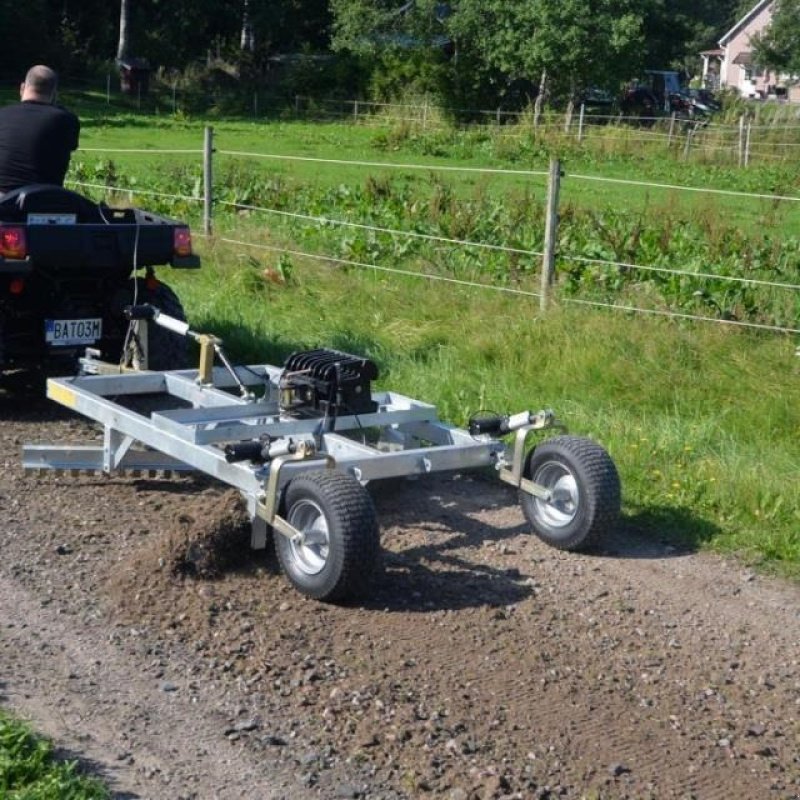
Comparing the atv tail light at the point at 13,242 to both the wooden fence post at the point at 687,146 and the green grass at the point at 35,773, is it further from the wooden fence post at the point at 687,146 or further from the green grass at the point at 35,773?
the wooden fence post at the point at 687,146

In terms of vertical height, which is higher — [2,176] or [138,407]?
[2,176]

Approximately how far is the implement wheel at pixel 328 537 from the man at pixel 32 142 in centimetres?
386

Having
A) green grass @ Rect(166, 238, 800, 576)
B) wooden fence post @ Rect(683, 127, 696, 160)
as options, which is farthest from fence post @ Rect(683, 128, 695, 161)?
green grass @ Rect(166, 238, 800, 576)

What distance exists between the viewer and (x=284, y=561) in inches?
226

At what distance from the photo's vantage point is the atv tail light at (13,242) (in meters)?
8.02

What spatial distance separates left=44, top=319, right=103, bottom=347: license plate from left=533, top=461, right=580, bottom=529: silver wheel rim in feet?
10.7

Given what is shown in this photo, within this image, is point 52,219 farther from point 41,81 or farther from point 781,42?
point 781,42

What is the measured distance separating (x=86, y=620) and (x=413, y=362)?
448 cm

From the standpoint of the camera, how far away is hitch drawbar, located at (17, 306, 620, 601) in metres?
5.60

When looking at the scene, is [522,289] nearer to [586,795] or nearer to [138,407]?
[138,407]

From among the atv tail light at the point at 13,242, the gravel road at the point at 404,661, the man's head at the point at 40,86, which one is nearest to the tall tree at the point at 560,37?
the man's head at the point at 40,86

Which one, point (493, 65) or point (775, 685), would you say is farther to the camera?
point (493, 65)

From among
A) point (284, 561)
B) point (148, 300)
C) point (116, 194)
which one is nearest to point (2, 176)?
point (148, 300)

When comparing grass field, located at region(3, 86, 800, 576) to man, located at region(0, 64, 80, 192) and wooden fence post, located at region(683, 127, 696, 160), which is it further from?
wooden fence post, located at region(683, 127, 696, 160)
